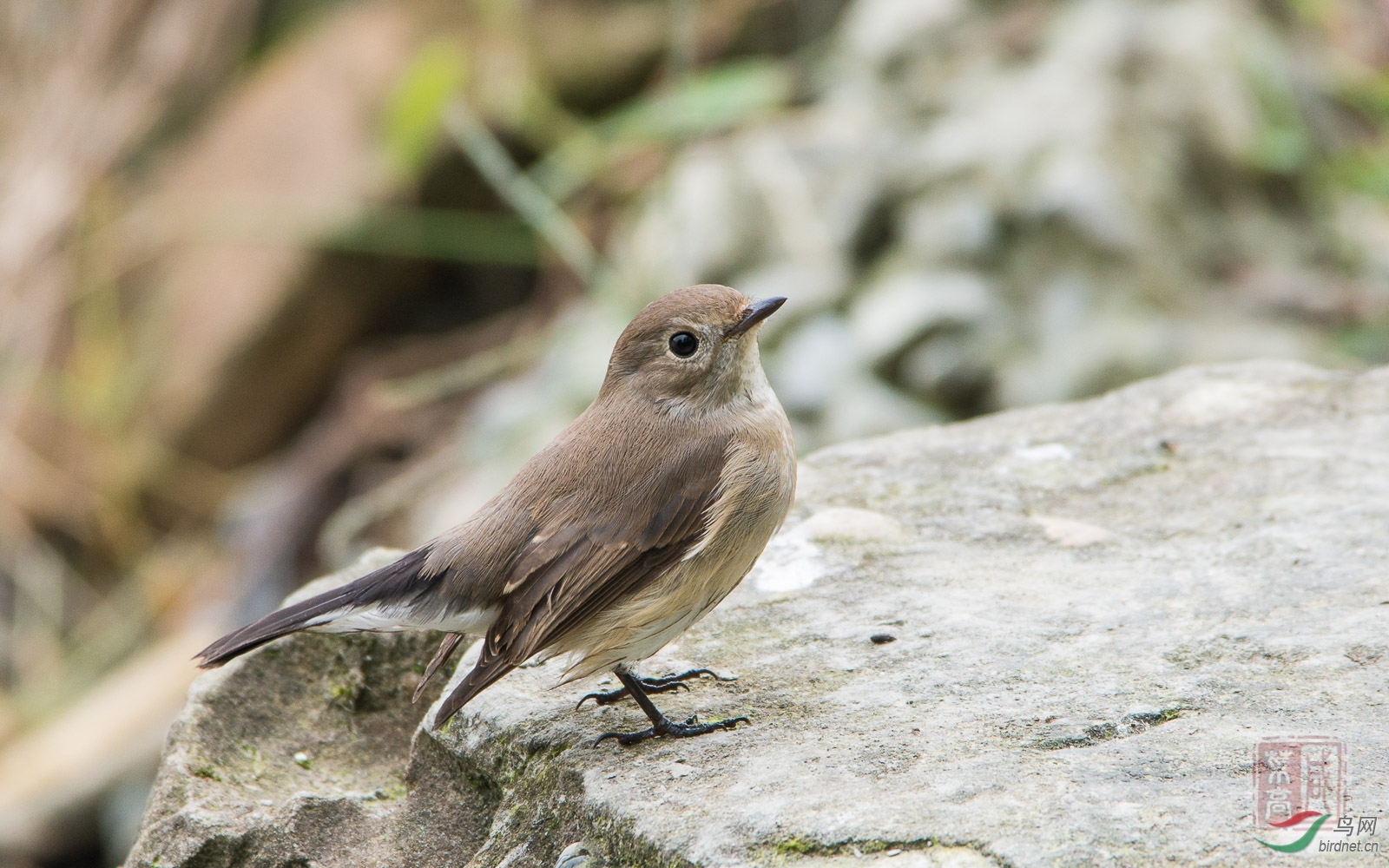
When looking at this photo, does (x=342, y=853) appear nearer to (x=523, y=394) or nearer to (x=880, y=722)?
(x=880, y=722)

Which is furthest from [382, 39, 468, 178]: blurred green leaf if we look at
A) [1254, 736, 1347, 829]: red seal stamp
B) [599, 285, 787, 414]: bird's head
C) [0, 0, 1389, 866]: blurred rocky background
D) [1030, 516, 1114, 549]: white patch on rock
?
[1254, 736, 1347, 829]: red seal stamp

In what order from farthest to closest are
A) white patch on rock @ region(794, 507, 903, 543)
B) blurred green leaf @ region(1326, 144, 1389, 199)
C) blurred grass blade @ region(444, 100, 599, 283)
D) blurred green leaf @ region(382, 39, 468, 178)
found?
blurred green leaf @ region(1326, 144, 1389, 199)
blurred grass blade @ region(444, 100, 599, 283)
blurred green leaf @ region(382, 39, 468, 178)
white patch on rock @ region(794, 507, 903, 543)

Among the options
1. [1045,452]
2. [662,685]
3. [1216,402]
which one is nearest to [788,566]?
[662,685]

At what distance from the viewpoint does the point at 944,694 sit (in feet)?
9.52

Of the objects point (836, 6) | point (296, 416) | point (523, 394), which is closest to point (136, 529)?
point (296, 416)

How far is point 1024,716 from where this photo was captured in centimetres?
276

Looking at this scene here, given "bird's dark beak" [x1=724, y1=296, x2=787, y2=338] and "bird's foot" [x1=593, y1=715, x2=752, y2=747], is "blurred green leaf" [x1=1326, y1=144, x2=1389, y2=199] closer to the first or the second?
"bird's dark beak" [x1=724, y1=296, x2=787, y2=338]

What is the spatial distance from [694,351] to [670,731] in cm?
99

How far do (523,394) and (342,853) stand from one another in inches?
152

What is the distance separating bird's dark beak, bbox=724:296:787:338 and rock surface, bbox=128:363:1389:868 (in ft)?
2.03

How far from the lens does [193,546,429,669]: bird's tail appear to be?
2953 mm

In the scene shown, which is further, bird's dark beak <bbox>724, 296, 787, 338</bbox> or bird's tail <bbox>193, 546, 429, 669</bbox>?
bird's dark beak <bbox>724, 296, 787, 338</bbox>

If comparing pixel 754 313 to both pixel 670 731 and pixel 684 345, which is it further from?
pixel 670 731

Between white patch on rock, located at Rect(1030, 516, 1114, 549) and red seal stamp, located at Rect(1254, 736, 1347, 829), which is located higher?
white patch on rock, located at Rect(1030, 516, 1114, 549)
